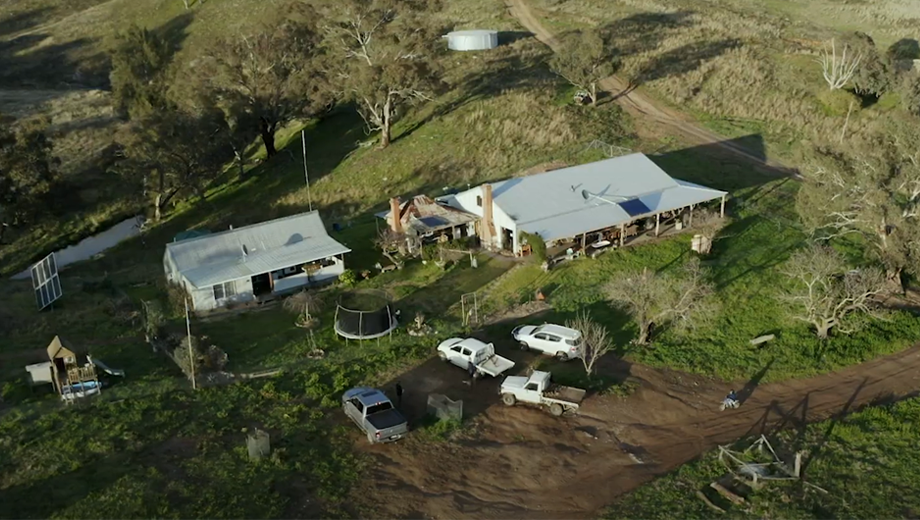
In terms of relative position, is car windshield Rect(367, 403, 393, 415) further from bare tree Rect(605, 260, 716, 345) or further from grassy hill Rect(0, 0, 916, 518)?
bare tree Rect(605, 260, 716, 345)

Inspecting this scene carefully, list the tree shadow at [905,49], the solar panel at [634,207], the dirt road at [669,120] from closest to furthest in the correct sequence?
the solar panel at [634,207] → the dirt road at [669,120] → the tree shadow at [905,49]

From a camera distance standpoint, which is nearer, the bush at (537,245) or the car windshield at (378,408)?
the car windshield at (378,408)

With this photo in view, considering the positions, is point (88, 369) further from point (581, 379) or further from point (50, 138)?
point (50, 138)

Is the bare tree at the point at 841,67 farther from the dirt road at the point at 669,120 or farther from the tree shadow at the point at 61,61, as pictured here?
the tree shadow at the point at 61,61

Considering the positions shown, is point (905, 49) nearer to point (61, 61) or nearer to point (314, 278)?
point (314, 278)

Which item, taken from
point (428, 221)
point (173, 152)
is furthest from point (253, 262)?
point (173, 152)

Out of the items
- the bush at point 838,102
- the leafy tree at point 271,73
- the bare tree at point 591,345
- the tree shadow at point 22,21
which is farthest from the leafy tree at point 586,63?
the tree shadow at point 22,21
